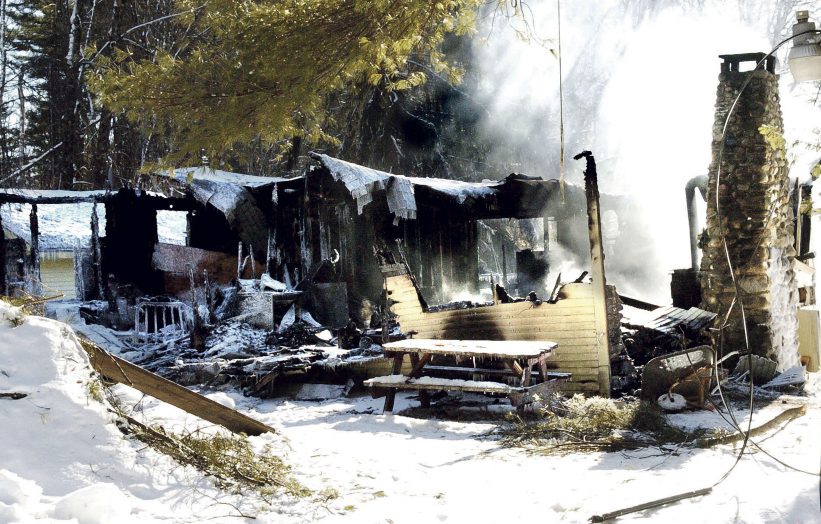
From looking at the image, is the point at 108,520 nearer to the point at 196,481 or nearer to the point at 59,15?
the point at 196,481

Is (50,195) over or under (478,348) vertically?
over

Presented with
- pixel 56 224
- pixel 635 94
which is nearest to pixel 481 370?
pixel 56 224

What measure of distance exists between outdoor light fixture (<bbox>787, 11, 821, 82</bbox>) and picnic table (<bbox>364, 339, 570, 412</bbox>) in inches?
168

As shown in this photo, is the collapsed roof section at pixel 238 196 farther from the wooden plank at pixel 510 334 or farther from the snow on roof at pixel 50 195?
the wooden plank at pixel 510 334

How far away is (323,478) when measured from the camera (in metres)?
5.91

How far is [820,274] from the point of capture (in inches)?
1161

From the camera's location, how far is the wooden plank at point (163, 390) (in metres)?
5.79

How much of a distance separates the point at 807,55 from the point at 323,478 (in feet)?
20.3

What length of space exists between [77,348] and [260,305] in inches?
423

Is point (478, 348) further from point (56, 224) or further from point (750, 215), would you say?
point (56, 224)

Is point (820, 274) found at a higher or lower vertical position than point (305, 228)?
lower

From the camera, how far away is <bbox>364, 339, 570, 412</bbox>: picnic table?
8.71m

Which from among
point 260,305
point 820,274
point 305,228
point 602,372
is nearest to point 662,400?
point 602,372

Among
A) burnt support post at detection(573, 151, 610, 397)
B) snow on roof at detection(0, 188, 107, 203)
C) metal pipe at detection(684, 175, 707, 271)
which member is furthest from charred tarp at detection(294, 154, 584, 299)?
burnt support post at detection(573, 151, 610, 397)
